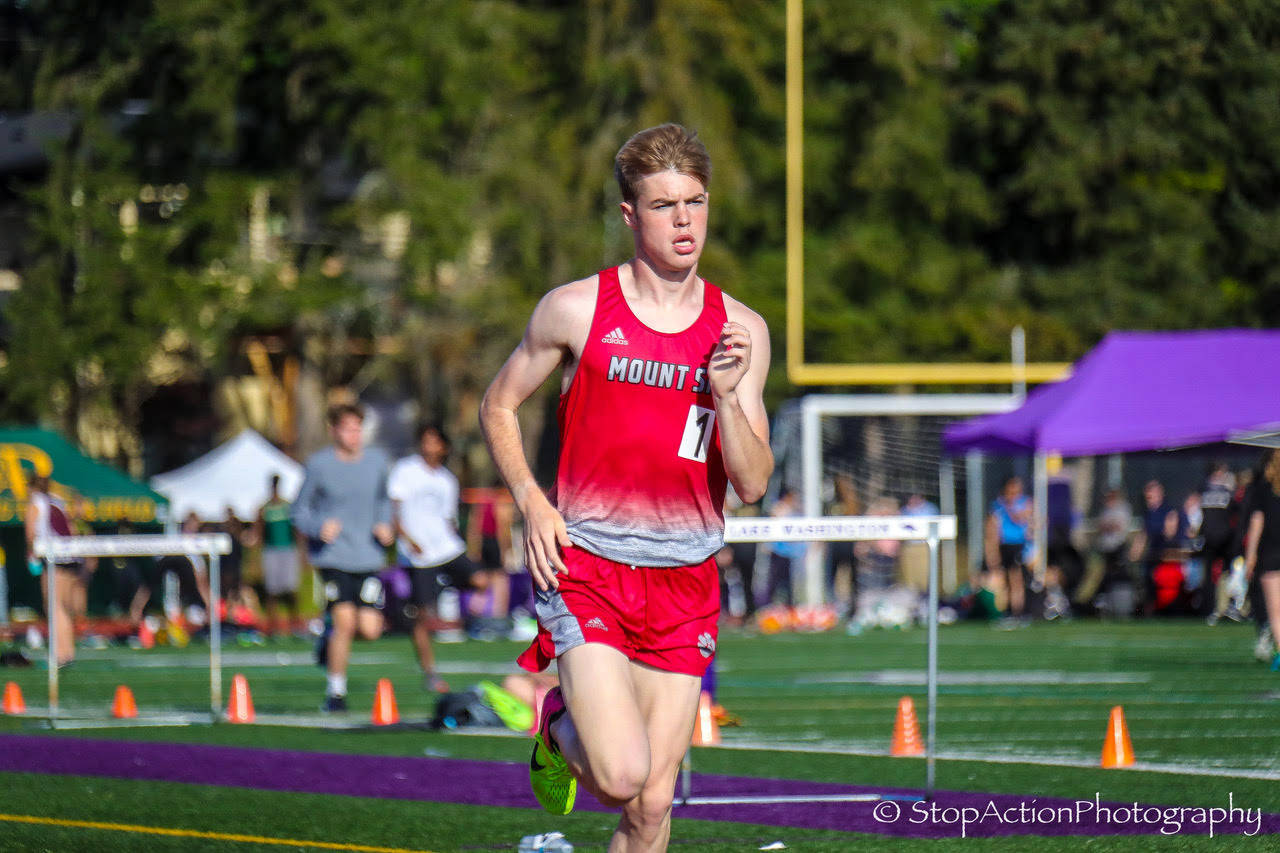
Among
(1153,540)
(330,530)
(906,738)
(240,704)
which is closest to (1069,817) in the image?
(906,738)

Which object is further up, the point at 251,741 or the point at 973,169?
the point at 973,169

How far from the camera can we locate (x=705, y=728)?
438 inches

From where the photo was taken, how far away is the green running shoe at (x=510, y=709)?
12.4m

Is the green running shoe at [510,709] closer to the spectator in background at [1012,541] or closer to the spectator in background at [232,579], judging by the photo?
the spectator in background at [232,579]

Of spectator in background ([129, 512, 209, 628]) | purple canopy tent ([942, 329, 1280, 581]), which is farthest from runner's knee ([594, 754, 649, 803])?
spectator in background ([129, 512, 209, 628])

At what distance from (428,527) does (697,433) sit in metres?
10.1

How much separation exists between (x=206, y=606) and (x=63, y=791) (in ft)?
57.8

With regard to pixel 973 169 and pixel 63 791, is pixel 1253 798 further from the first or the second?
pixel 973 169

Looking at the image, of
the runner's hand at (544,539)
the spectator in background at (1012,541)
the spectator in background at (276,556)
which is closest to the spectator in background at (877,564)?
the spectator in background at (1012,541)

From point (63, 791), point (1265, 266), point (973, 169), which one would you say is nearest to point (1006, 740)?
point (63, 791)

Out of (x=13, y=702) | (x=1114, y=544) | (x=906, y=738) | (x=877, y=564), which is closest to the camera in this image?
(x=906, y=738)

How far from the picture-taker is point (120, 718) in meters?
13.5

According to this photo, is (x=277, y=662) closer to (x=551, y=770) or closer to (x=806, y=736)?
(x=806, y=736)

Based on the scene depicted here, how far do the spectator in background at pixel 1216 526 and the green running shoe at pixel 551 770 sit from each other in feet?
64.6
